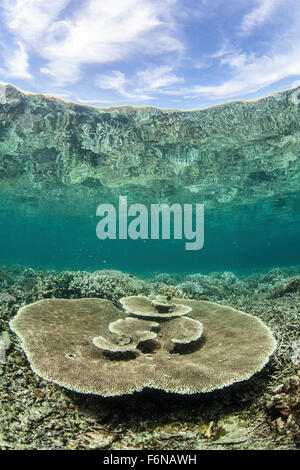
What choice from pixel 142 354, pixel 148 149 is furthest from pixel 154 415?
pixel 148 149

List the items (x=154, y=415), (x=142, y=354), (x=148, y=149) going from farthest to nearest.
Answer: (x=148, y=149), (x=142, y=354), (x=154, y=415)

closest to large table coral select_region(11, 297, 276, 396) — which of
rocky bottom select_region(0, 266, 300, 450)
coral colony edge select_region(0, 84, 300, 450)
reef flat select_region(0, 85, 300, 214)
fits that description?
coral colony edge select_region(0, 84, 300, 450)

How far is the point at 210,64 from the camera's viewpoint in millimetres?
11102

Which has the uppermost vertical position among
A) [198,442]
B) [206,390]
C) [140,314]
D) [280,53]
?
[280,53]

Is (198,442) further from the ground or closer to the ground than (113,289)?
closer to the ground

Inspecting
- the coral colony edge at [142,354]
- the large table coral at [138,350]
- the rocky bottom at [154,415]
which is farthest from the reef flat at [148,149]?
the rocky bottom at [154,415]

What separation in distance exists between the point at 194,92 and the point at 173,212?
29420 mm

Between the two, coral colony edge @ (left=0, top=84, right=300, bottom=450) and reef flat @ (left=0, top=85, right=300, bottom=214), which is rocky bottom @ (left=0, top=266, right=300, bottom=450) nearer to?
coral colony edge @ (left=0, top=84, right=300, bottom=450)

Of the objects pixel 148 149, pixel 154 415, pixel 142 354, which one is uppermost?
pixel 148 149

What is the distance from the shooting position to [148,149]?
18281 millimetres

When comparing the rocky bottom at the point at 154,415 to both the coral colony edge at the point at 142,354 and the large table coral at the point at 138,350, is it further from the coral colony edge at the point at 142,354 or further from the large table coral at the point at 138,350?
the large table coral at the point at 138,350

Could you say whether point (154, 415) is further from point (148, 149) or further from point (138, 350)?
point (148, 149)
